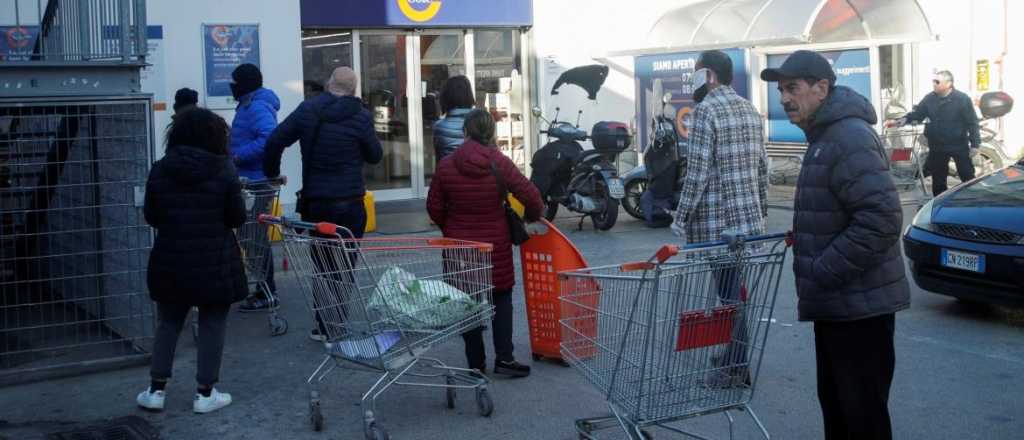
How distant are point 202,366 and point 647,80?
39.1ft

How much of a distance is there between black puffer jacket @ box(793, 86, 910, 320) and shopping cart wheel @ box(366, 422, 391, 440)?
2.15m

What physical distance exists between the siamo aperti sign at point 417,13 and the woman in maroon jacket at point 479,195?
8.66 meters

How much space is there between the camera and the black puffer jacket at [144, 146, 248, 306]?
233 inches

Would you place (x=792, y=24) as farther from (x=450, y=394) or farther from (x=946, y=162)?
(x=450, y=394)

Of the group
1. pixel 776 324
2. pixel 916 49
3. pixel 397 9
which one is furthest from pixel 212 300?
pixel 916 49

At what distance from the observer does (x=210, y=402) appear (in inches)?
245

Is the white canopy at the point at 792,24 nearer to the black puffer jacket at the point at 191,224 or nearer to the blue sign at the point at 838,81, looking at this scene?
the blue sign at the point at 838,81

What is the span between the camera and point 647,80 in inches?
672

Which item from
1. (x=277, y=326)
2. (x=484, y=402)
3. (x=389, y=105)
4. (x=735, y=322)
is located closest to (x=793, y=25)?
(x=389, y=105)

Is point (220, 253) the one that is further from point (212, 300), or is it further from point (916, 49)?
point (916, 49)

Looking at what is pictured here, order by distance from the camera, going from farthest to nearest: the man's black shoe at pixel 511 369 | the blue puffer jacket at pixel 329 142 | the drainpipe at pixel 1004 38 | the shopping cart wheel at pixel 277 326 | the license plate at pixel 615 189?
1. the drainpipe at pixel 1004 38
2. the license plate at pixel 615 189
3. the shopping cart wheel at pixel 277 326
4. the blue puffer jacket at pixel 329 142
5. the man's black shoe at pixel 511 369

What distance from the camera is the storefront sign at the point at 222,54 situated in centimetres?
1295

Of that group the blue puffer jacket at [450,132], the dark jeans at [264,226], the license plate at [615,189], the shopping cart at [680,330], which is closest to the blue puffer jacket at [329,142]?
the blue puffer jacket at [450,132]

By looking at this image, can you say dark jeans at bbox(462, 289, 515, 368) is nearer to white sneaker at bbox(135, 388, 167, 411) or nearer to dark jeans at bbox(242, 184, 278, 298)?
white sneaker at bbox(135, 388, 167, 411)
